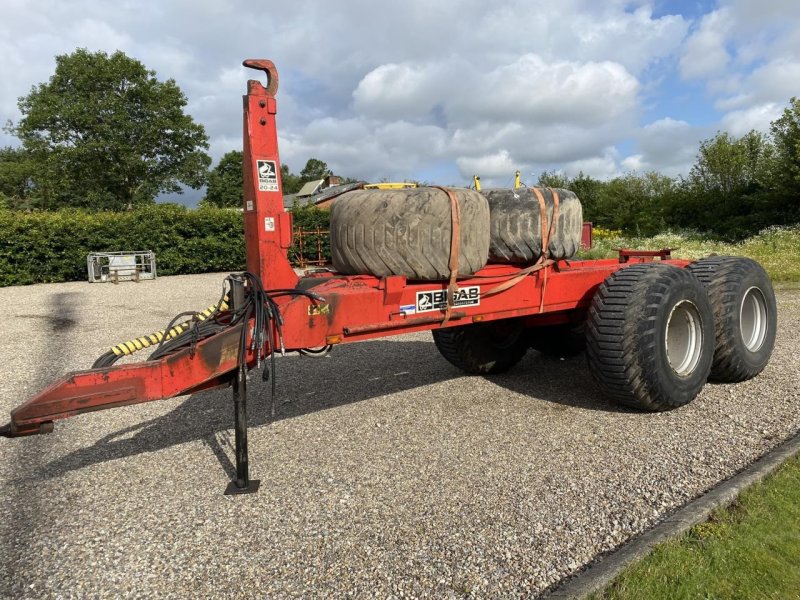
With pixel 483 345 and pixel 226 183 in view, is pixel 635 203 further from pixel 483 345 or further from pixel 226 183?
pixel 226 183

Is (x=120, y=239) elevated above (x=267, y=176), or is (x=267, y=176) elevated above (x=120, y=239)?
(x=267, y=176)

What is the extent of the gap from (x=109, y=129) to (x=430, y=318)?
1547 inches

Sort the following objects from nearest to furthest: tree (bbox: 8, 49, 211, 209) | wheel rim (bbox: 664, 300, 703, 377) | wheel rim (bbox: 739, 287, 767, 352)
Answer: wheel rim (bbox: 664, 300, 703, 377) → wheel rim (bbox: 739, 287, 767, 352) → tree (bbox: 8, 49, 211, 209)

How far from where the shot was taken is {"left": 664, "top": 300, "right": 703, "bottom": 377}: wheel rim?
4.55 meters

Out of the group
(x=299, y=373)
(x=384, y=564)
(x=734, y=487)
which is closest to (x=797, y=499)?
(x=734, y=487)

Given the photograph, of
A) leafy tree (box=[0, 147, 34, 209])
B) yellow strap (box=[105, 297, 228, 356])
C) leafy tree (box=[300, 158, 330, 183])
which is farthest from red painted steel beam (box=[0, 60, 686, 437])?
leafy tree (box=[300, 158, 330, 183])

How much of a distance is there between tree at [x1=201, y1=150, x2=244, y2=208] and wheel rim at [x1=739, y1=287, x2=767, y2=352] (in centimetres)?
6720

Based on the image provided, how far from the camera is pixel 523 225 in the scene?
418 centimetres

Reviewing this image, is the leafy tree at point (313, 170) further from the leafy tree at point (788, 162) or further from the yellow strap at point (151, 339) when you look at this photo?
the yellow strap at point (151, 339)

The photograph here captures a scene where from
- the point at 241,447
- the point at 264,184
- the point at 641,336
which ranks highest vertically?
the point at 264,184

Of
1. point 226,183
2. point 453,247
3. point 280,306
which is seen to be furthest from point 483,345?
point 226,183

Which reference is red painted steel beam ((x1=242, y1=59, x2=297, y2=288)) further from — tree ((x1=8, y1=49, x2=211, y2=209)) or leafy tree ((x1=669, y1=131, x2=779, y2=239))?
tree ((x1=8, y1=49, x2=211, y2=209))

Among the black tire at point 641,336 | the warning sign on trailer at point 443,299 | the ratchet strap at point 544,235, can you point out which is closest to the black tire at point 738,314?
the black tire at point 641,336

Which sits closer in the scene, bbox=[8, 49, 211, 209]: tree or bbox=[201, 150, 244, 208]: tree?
bbox=[8, 49, 211, 209]: tree
